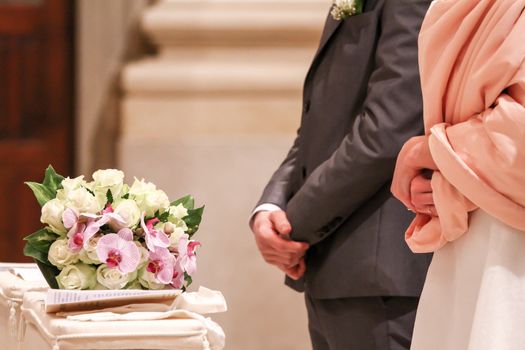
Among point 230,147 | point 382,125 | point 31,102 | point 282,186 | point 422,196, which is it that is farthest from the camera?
point 31,102

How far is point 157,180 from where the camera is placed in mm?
5098

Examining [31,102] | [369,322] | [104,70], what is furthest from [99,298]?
[31,102]

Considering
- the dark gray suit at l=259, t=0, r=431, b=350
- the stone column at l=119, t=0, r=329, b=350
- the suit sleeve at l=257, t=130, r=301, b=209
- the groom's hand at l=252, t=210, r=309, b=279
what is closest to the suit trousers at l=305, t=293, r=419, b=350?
the dark gray suit at l=259, t=0, r=431, b=350

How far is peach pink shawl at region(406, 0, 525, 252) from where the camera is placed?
218 cm

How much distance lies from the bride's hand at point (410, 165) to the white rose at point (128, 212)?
→ 0.59 m

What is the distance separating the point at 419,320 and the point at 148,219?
62cm

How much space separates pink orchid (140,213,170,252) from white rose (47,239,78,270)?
Answer: 0.50 ft

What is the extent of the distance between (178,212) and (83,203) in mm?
222

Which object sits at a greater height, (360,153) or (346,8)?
(346,8)

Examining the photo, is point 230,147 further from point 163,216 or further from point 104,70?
point 163,216

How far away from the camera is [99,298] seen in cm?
224

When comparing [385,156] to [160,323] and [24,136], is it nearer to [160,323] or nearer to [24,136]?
[160,323]

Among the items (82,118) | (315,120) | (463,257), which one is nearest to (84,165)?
(82,118)

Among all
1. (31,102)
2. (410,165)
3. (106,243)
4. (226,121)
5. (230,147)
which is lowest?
(31,102)
